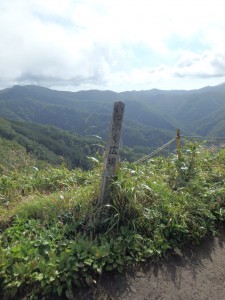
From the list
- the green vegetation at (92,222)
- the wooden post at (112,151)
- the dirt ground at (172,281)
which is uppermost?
the wooden post at (112,151)

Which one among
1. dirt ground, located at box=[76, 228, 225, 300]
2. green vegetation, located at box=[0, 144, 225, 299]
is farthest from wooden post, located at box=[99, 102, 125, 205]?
dirt ground, located at box=[76, 228, 225, 300]

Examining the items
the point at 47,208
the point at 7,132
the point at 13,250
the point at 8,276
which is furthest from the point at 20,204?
the point at 7,132

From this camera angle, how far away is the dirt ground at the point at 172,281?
276cm

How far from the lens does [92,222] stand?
11.3 feet

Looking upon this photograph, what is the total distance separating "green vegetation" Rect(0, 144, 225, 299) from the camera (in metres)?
2.71

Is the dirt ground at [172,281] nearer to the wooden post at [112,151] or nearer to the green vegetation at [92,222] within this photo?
the green vegetation at [92,222]

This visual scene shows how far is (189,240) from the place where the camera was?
356cm

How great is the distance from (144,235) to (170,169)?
171cm

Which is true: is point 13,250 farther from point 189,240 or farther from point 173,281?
point 189,240

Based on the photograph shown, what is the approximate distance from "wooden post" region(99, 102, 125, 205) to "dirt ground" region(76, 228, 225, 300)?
0.97 meters

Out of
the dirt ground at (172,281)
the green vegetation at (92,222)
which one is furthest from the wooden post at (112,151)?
the dirt ground at (172,281)

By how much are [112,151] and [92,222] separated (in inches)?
35.6

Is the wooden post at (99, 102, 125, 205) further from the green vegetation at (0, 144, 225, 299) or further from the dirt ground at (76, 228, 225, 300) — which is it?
the dirt ground at (76, 228, 225, 300)

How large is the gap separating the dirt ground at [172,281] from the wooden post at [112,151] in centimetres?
97
